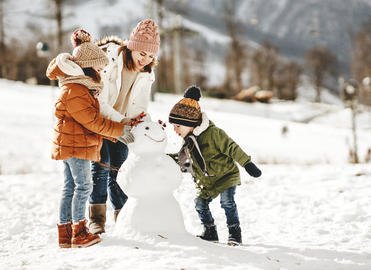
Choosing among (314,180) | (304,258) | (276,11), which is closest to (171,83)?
(314,180)

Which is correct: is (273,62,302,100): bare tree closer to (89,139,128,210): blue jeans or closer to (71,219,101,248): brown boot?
(89,139,128,210): blue jeans

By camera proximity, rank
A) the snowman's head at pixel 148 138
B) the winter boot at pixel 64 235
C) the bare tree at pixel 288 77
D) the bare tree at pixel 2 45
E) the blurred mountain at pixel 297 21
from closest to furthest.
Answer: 1. the snowman's head at pixel 148 138
2. the winter boot at pixel 64 235
3. the bare tree at pixel 2 45
4. the bare tree at pixel 288 77
5. the blurred mountain at pixel 297 21

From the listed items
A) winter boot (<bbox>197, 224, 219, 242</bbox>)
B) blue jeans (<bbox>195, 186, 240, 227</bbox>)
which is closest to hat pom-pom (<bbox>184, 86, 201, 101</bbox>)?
blue jeans (<bbox>195, 186, 240, 227</bbox>)

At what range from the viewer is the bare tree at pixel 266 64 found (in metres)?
51.1

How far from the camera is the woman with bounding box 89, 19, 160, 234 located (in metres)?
3.60

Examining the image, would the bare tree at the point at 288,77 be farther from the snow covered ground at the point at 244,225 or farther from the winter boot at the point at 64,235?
the winter boot at the point at 64,235

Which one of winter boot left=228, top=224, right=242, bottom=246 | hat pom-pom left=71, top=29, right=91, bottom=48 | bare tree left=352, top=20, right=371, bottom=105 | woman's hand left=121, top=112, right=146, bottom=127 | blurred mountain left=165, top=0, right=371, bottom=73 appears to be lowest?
winter boot left=228, top=224, right=242, bottom=246

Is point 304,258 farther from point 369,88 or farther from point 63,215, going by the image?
point 369,88

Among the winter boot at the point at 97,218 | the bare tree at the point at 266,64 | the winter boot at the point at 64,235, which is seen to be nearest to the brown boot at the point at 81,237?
the winter boot at the point at 64,235

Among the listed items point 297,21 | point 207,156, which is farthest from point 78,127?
point 297,21

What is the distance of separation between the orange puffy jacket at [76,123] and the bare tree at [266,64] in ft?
160

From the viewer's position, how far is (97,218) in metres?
3.70

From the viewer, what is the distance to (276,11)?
95250 millimetres

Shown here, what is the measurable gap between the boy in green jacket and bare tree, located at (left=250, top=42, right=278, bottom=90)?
159ft
